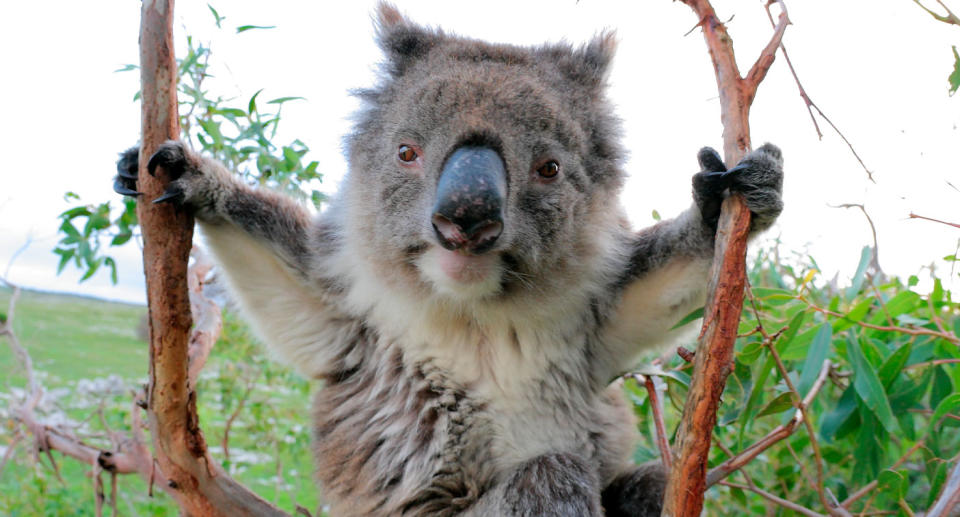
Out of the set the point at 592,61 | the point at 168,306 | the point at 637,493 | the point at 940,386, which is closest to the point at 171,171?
the point at 168,306

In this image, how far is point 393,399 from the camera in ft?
7.15

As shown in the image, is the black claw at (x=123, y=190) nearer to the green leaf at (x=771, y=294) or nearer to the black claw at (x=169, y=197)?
the black claw at (x=169, y=197)

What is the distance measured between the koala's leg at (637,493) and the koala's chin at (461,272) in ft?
2.33

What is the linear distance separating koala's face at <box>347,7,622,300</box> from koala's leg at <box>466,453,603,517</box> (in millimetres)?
471

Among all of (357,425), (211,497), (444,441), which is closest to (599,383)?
(444,441)

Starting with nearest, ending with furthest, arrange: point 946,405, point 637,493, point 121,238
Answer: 1. point 946,405
2. point 637,493
3. point 121,238

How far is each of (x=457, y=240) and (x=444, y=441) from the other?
2.39 ft

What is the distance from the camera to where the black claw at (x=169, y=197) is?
173cm

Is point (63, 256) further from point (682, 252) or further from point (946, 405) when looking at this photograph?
point (946, 405)

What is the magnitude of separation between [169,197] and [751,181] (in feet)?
4.44

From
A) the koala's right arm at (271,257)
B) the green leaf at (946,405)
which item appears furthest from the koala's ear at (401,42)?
the green leaf at (946,405)

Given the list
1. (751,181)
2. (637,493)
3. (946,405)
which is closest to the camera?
(751,181)

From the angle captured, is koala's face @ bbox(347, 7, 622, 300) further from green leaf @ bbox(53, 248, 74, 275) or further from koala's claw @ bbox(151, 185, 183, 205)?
green leaf @ bbox(53, 248, 74, 275)

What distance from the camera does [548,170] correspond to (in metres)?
1.85
